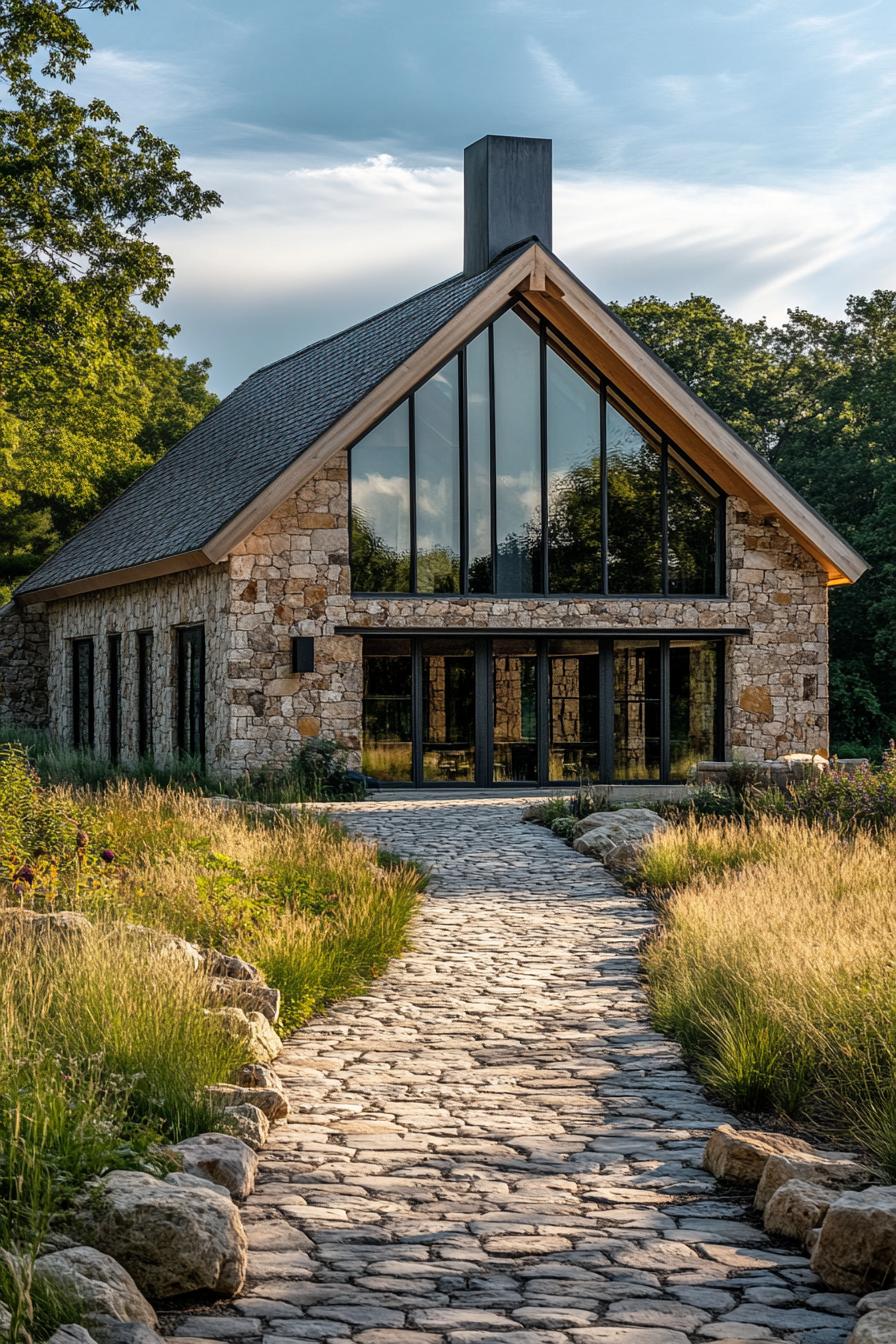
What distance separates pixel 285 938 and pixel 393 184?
11831 mm

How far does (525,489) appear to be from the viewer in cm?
2195

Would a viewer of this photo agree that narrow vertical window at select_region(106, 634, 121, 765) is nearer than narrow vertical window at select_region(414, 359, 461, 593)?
No

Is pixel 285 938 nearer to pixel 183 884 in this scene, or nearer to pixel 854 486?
pixel 183 884

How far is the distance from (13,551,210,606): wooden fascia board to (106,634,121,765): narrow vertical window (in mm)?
1005

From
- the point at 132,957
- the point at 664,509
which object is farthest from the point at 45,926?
the point at 664,509

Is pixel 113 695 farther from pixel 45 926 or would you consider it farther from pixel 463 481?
pixel 45 926

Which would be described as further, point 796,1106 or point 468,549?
point 468,549

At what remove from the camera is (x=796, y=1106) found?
6.60m

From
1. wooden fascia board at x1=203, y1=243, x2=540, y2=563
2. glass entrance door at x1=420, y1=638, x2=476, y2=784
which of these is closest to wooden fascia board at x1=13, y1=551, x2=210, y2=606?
wooden fascia board at x1=203, y1=243, x2=540, y2=563

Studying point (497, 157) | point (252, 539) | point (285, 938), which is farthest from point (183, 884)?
point (497, 157)

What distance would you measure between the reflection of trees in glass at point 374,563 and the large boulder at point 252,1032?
1406 cm

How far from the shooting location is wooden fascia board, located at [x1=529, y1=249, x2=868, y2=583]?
21.1 metres

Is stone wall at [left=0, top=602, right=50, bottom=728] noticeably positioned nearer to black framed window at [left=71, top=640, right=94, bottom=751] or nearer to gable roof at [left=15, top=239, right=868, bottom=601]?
black framed window at [left=71, top=640, right=94, bottom=751]

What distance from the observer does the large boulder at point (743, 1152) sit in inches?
227
